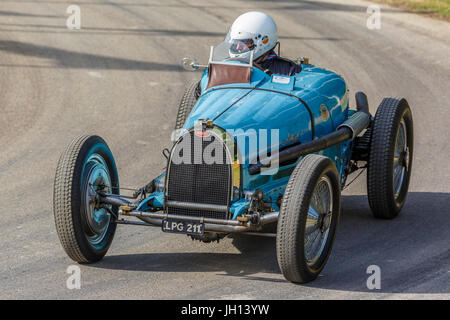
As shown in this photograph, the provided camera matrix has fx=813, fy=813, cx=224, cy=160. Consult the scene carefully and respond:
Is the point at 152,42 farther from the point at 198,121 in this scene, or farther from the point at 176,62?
the point at 198,121

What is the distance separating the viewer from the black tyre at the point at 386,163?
8.95 m

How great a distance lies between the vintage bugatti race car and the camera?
7176mm

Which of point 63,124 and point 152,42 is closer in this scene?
point 63,124

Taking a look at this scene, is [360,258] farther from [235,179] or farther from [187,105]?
[187,105]

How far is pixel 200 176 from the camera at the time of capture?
7.51 meters

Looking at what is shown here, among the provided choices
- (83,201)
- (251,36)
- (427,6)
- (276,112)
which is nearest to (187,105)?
(251,36)

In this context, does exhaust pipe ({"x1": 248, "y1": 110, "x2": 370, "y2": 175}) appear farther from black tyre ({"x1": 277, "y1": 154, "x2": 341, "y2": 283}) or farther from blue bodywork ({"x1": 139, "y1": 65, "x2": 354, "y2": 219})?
black tyre ({"x1": 277, "y1": 154, "x2": 341, "y2": 283})

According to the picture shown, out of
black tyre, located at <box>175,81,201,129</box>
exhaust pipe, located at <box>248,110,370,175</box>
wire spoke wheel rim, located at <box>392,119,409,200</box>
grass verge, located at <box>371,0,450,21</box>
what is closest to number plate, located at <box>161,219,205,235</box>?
exhaust pipe, located at <box>248,110,370,175</box>

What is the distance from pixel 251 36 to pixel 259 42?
133 millimetres
